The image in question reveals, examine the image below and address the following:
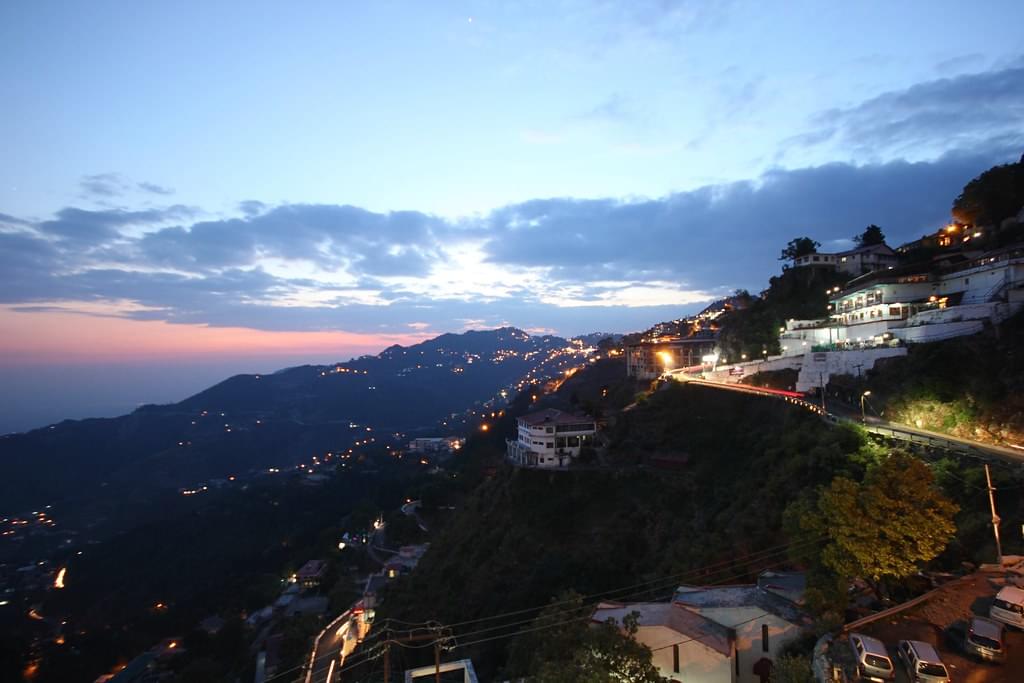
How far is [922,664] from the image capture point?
9.60 meters

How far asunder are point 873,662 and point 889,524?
4205 millimetres

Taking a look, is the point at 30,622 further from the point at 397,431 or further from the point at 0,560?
the point at 397,431

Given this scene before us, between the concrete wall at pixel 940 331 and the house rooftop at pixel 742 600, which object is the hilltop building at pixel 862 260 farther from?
the house rooftop at pixel 742 600

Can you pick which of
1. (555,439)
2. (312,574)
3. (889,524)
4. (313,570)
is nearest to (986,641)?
(889,524)

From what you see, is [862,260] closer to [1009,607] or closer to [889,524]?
[889,524]

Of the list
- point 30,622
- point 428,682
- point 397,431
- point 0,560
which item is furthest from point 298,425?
point 428,682

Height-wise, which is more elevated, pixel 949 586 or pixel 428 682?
pixel 949 586

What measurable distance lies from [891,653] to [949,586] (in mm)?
4273

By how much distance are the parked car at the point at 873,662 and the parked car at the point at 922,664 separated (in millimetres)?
311

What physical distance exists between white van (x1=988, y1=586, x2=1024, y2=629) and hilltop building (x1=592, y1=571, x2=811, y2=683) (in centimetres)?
459

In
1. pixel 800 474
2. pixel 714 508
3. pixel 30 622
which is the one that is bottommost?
pixel 30 622

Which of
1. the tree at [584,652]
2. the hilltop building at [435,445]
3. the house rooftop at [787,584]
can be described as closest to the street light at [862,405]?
the house rooftop at [787,584]

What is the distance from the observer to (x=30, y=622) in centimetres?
6419

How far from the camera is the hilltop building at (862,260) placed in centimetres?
5203
